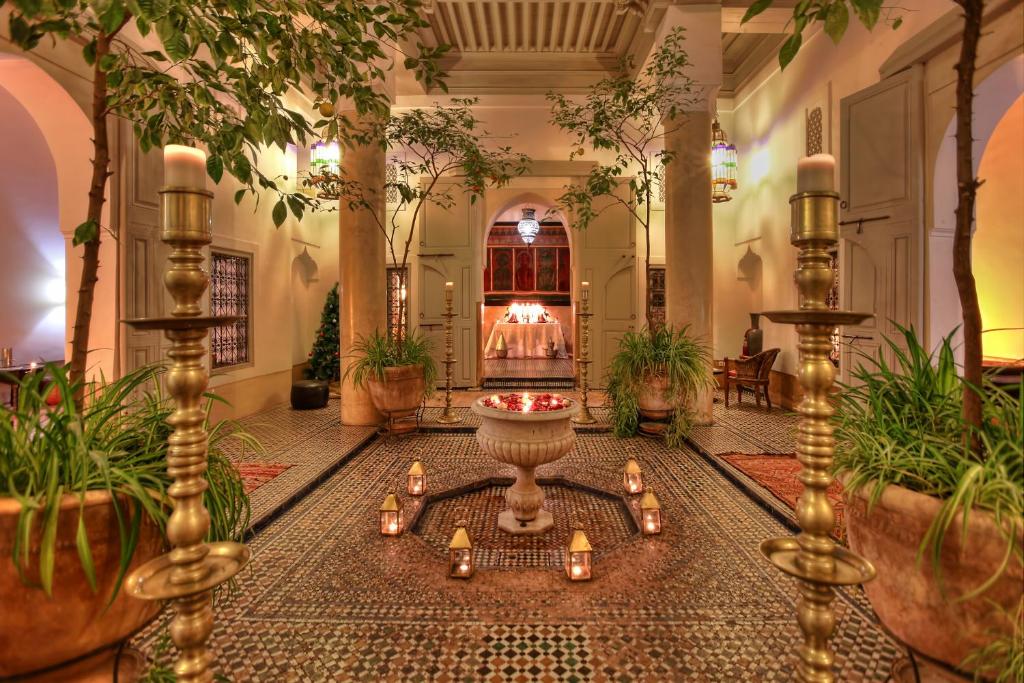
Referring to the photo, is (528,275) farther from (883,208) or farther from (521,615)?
(521,615)

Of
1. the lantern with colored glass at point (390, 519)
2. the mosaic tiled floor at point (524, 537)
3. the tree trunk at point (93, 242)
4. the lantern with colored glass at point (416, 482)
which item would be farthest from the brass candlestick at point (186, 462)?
the lantern with colored glass at point (416, 482)

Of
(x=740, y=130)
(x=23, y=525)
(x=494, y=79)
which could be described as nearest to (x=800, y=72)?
(x=740, y=130)

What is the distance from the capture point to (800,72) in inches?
232

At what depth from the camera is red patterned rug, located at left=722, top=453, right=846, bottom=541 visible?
3.05 meters

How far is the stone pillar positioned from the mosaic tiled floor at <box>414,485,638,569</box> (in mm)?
2361

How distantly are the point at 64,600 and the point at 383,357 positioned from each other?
13.3ft

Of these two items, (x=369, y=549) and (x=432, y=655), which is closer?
(x=432, y=655)

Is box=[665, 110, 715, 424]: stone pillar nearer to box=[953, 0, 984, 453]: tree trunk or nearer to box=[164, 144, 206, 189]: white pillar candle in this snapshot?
box=[953, 0, 984, 453]: tree trunk

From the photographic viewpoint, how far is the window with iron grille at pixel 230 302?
18.5 feet

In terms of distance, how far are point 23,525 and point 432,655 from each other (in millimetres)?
1290

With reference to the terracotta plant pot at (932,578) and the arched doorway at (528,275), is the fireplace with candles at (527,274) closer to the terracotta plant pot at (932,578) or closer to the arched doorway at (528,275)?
the arched doorway at (528,275)

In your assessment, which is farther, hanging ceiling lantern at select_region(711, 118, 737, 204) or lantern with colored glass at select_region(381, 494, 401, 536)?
hanging ceiling lantern at select_region(711, 118, 737, 204)

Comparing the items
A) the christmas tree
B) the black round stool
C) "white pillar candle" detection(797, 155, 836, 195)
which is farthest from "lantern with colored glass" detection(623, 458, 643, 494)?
the christmas tree

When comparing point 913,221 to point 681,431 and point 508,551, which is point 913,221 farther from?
point 508,551
